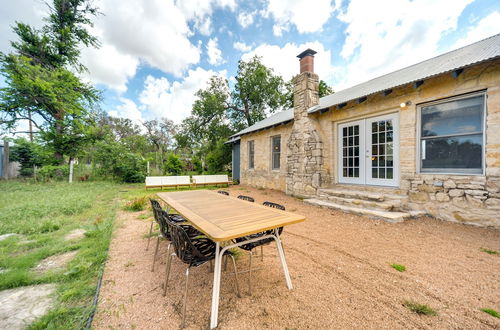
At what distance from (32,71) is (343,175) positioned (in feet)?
52.2

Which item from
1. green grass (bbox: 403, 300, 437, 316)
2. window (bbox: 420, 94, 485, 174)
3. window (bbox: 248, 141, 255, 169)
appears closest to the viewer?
green grass (bbox: 403, 300, 437, 316)

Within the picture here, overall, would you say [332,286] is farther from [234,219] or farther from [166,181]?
[166,181]

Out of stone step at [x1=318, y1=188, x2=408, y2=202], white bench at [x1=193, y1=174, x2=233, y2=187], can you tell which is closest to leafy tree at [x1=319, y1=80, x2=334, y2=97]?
white bench at [x1=193, y1=174, x2=233, y2=187]

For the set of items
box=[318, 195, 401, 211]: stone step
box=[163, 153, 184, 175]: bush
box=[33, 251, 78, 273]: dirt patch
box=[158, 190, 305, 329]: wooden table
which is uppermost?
box=[163, 153, 184, 175]: bush

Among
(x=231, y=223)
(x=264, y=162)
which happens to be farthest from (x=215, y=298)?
(x=264, y=162)

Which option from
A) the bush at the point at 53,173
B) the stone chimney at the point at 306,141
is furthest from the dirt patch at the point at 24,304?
the bush at the point at 53,173

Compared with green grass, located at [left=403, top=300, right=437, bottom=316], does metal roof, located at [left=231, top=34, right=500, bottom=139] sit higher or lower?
higher

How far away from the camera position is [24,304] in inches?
71.8

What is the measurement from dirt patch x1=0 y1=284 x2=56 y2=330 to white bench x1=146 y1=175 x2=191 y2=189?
7514mm

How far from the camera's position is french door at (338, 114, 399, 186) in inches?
199

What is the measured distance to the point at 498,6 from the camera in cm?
464

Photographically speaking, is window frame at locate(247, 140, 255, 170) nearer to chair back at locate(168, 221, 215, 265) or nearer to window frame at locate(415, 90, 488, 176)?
window frame at locate(415, 90, 488, 176)

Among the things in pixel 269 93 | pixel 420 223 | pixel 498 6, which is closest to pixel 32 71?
pixel 269 93

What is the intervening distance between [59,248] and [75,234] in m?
0.77
